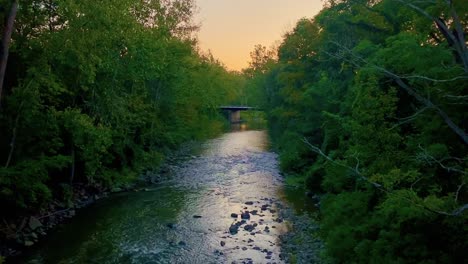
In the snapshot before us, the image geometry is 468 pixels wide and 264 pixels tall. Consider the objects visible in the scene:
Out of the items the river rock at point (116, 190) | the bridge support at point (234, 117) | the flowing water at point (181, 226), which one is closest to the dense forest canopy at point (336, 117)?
the river rock at point (116, 190)

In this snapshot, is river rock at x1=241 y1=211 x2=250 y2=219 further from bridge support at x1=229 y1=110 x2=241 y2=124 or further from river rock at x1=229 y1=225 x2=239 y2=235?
bridge support at x1=229 y1=110 x2=241 y2=124

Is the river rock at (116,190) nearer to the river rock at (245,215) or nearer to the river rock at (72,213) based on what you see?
the river rock at (72,213)

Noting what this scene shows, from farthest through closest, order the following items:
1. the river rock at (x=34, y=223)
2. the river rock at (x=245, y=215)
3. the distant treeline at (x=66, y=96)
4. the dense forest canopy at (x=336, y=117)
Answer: the river rock at (x=245, y=215), the river rock at (x=34, y=223), the distant treeline at (x=66, y=96), the dense forest canopy at (x=336, y=117)

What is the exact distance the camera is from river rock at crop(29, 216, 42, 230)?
15.9 meters

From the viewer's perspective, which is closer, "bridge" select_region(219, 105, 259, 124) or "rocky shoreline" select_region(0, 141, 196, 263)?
"rocky shoreline" select_region(0, 141, 196, 263)

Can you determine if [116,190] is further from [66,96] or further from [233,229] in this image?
[233,229]

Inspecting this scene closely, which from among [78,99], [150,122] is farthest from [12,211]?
[150,122]

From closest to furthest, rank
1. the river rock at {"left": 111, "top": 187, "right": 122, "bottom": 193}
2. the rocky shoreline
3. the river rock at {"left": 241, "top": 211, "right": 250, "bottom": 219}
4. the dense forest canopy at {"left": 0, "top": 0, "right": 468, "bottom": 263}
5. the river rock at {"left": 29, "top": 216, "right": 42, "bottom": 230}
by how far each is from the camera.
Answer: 1. the dense forest canopy at {"left": 0, "top": 0, "right": 468, "bottom": 263}
2. the rocky shoreline
3. the river rock at {"left": 29, "top": 216, "right": 42, "bottom": 230}
4. the river rock at {"left": 241, "top": 211, "right": 250, "bottom": 219}
5. the river rock at {"left": 111, "top": 187, "right": 122, "bottom": 193}

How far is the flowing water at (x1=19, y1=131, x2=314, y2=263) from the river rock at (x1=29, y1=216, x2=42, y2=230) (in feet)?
2.45

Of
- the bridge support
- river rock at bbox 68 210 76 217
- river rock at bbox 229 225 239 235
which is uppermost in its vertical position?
A: the bridge support

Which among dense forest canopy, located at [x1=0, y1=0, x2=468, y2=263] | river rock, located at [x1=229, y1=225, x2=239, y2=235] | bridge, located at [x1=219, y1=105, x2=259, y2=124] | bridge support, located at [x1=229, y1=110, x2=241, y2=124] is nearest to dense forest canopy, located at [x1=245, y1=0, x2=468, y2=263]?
dense forest canopy, located at [x1=0, y1=0, x2=468, y2=263]

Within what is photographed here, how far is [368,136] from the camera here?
1225 cm

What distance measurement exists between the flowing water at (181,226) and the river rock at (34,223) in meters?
0.75

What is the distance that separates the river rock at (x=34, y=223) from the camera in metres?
15.9
